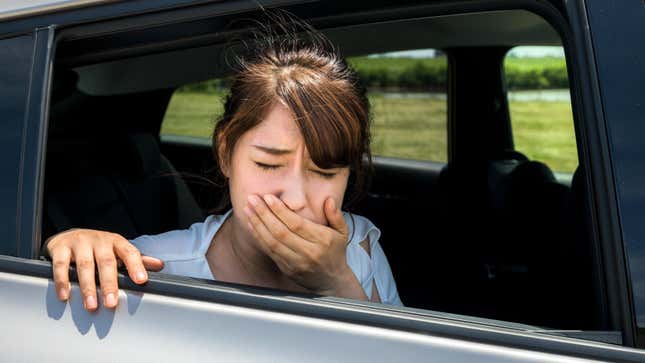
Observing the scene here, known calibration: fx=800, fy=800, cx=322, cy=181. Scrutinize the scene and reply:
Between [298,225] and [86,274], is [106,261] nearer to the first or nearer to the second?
[86,274]

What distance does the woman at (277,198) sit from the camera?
142 cm

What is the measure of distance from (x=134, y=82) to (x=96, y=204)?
0.46 metres

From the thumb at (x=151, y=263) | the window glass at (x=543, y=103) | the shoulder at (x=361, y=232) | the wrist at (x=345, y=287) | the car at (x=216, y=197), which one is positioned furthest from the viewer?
the window glass at (x=543, y=103)

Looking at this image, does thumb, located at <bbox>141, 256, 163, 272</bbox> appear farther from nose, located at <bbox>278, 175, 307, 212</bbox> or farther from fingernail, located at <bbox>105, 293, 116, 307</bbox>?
nose, located at <bbox>278, 175, 307, 212</bbox>

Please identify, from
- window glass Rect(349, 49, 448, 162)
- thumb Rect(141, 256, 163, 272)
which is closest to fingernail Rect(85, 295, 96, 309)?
thumb Rect(141, 256, 163, 272)

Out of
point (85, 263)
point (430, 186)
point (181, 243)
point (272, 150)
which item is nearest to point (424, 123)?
point (430, 186)

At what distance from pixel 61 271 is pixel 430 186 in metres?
2.29

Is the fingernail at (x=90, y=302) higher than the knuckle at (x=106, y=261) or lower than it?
lower

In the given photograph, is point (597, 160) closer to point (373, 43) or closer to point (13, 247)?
point (13, 247)

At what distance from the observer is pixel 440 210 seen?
124 inches

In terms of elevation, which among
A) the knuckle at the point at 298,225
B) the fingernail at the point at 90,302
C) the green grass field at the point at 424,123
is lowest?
the fingernail at the point at 90,302

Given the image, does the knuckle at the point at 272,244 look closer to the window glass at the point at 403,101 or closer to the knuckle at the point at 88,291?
the knuckle at the point at 88,291

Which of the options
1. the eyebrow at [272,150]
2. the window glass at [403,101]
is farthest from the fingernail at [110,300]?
the window glass at [403,101]

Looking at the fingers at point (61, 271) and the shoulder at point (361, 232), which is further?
the shoulder at point (361, 232)
